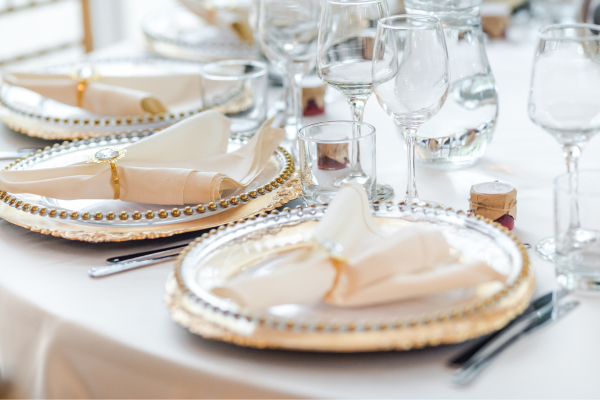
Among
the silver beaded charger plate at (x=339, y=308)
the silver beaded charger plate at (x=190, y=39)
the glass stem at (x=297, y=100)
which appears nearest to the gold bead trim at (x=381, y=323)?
the silver beaded charger plate at (x=339, y=308)

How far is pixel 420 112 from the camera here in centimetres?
79

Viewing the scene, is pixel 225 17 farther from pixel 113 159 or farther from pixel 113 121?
pixel 113 159

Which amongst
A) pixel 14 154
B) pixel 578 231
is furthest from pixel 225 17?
pixel 578 231

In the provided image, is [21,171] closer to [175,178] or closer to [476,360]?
[175,178]

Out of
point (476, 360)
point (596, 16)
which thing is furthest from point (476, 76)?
point (596, 16)

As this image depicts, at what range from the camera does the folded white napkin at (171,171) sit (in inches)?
33.0

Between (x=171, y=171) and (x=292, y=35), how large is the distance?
1.35 ft

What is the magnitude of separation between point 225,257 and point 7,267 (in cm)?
26

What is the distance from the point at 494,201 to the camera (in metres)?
0.77

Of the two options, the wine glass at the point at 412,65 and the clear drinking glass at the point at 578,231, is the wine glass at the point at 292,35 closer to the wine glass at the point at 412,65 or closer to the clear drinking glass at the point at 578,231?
the wine glass at the point at 412,65

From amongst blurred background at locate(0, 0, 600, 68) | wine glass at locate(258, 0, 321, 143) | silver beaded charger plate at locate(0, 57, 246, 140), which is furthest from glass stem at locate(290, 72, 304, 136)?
blurred background at locate(0, 0, 600, 68)

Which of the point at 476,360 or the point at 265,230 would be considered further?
the point at 265,230

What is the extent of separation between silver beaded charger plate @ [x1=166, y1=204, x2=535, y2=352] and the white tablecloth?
26 millimetres

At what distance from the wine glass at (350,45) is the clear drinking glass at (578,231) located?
0.28 meters
